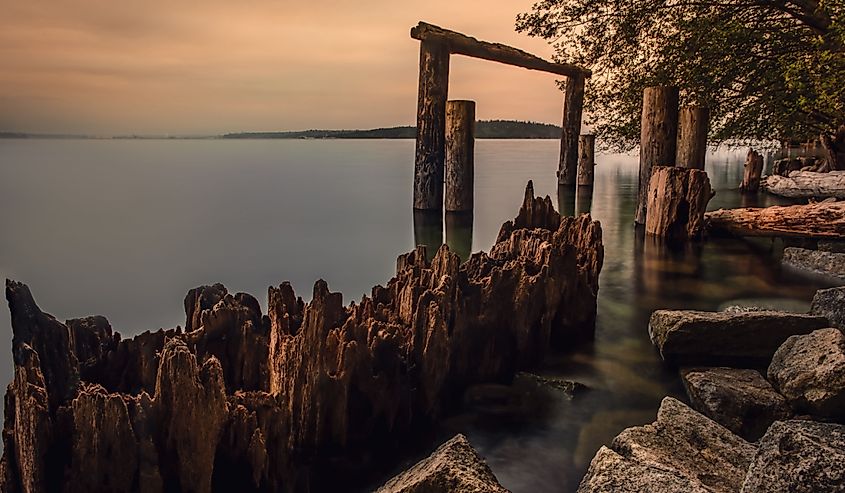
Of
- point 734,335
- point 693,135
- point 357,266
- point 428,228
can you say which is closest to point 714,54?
point 693,135

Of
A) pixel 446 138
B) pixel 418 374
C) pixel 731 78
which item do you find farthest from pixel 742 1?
pixel 418 374

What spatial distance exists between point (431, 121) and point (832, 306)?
24.0 ft

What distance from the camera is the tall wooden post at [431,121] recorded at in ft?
32.7

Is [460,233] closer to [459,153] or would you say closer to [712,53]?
[459,153]

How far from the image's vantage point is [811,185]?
13250 millimetres

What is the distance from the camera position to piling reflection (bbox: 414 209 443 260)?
967 cm

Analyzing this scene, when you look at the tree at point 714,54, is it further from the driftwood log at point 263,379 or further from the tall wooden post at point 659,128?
the driftwood log at point 263,379

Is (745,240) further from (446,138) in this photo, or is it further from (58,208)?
(58,208)

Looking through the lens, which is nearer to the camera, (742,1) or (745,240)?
(745,240)

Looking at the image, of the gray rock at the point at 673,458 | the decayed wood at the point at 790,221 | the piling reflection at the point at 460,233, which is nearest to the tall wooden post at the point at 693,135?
the decayed wood at the point at 790,221

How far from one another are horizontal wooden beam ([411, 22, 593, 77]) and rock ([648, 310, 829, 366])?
7.20 m

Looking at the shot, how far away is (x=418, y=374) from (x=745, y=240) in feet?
25.7

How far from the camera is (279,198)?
18.3 meters

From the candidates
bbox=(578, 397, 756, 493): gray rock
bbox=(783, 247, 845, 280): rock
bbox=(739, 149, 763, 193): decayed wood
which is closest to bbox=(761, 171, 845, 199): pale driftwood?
bbox=(739, 149, 763, 193): decayed wood
